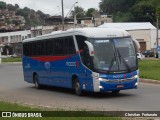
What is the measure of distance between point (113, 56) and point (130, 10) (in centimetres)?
11071

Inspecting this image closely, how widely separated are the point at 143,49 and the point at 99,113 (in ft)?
284

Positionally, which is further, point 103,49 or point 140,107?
point 103,49

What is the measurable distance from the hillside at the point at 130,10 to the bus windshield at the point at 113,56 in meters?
91.9

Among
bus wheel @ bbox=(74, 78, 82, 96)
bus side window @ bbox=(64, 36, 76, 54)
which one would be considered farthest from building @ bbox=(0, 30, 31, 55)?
bus wheel @ bbox=(74, 78, 82, 96)

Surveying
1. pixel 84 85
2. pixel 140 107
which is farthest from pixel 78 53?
pixel 140 107

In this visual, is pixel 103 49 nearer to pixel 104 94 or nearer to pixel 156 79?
Result: pixel 104 94

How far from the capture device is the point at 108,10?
5920 inches

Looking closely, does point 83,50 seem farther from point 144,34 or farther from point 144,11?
point 144,11

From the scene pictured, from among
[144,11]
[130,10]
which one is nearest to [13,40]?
[130,10]

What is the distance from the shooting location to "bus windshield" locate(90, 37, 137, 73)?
19188mm

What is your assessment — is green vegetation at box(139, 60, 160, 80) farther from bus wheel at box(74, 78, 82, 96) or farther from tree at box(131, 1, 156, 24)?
tree at box(131, 1, 156, 24)

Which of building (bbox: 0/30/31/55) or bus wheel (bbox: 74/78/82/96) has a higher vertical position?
bus wheel (bbox: 74/78/82/96)

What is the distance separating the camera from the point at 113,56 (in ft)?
63.3

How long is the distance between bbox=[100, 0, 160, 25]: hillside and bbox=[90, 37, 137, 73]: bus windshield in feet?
302
